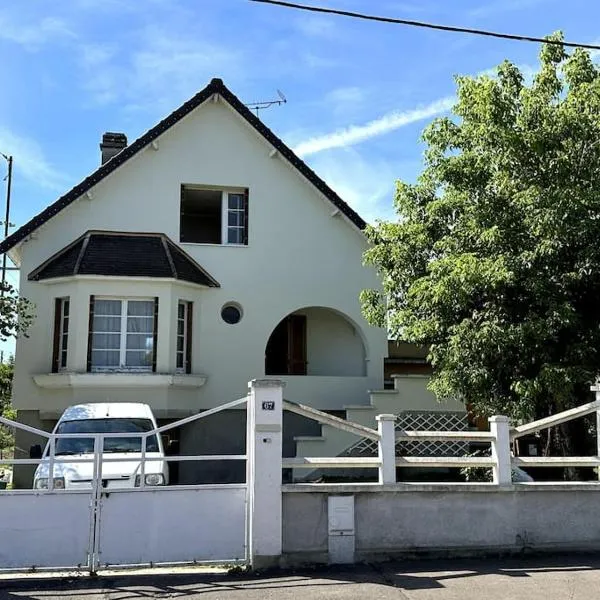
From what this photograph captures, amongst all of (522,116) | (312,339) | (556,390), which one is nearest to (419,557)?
(556,390)

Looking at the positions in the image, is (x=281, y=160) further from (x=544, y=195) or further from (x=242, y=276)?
(x=544, y=195)

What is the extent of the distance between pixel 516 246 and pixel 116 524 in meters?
6.31

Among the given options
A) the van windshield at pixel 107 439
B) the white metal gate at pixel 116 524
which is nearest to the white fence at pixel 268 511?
the white metal gate at pixel 116 524

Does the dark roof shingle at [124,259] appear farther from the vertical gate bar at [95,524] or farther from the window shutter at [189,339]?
the vertical gate bar at [95,524]

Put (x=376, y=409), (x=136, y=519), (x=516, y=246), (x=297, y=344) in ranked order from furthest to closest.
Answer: (x=297, y=344) → (x=376, y=409) → (x=516, y=246) → (x=136, y=519)

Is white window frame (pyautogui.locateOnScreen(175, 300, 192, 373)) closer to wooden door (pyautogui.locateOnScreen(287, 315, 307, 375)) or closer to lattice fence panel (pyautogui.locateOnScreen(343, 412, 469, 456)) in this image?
wooden door (pyautogui.locateOnScreen(287, 315, 307, 375))

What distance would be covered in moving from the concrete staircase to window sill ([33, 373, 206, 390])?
3076 millimetres

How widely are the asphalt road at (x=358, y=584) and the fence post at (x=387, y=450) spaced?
38.1 inches

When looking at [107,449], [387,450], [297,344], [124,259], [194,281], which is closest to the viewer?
[387,450]

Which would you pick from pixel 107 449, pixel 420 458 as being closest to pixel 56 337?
pixel 107 449

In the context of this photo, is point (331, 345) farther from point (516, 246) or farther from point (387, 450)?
point (387, 450)

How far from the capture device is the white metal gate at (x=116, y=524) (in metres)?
7.25

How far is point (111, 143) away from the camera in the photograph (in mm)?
18562

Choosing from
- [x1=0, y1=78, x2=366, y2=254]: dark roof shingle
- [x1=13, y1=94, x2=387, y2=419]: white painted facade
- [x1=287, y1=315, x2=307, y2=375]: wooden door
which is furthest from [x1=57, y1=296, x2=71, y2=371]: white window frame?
[x1=287, y1=315, x2=307, y2=375]: wooden door
